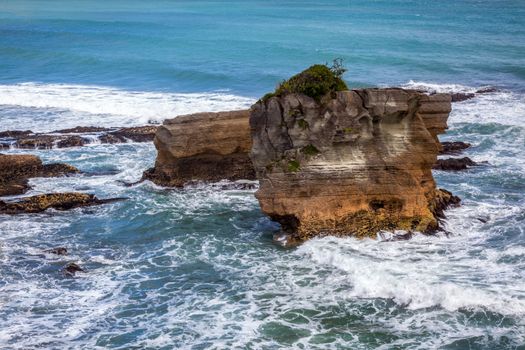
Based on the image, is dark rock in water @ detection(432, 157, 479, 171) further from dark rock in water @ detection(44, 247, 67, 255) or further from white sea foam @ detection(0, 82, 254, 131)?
white sea foam @ detection(0, 82, 254, 131)

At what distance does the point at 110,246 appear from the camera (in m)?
22.8

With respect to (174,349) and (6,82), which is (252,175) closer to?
(174,349)

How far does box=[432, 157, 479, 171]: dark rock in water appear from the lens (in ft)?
98.7

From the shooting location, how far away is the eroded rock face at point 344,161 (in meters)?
22.0

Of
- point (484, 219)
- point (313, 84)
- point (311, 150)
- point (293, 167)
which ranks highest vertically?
point (313, 84)

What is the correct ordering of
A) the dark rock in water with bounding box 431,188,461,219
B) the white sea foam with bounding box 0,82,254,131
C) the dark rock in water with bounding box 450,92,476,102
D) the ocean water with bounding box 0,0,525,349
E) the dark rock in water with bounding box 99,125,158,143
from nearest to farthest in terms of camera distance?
1. the ocean water with bounding box 0,0,525,349
2. the dark rock in water with bounding box 431,188,461,219
3. the dark rock in water with bounding box 99,125,158,143
4. the white sea foam with bounding box 0,82,254,131
5. the dark rock in water with bounding box 450,92,476,102

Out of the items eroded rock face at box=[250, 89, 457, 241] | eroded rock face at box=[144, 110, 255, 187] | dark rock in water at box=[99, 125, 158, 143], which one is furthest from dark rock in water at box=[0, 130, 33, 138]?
eroded rock face at box=[250, 89, 457, 241]

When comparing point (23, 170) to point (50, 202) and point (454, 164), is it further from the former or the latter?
point (454, 164)

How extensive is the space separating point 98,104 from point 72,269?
2746cm

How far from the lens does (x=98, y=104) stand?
46.9 m

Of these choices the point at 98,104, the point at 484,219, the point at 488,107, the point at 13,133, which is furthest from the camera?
the point at 98,104

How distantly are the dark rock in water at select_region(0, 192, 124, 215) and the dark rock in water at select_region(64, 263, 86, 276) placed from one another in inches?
220

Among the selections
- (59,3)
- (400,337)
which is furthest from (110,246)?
(59,3)

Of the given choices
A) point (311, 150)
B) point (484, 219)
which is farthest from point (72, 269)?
point (484, 219)
